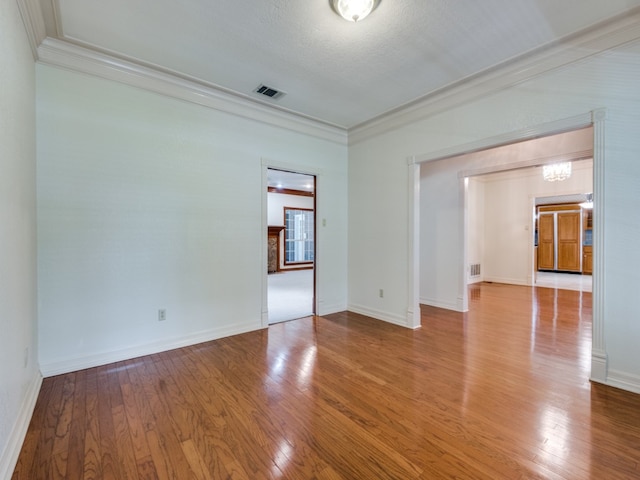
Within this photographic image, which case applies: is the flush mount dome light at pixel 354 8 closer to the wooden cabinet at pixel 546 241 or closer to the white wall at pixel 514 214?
the white wall at pixel 514 214

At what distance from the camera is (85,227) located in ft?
8.63

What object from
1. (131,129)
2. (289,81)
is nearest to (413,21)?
(289,81)

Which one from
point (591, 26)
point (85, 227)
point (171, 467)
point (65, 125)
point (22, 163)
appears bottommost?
point (171, 467)

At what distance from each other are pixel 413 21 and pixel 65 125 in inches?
121

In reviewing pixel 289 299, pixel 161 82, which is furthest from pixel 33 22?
pixel 289 299

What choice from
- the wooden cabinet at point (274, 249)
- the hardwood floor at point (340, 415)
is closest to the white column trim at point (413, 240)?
the hardwood floor at point (340, 415)

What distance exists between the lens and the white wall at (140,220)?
252 centimetres

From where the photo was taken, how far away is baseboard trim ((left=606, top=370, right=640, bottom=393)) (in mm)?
2224

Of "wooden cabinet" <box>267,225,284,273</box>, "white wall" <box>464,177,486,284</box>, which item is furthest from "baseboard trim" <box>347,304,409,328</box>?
"wooden cabinet" <box>267,225,284,273</box>

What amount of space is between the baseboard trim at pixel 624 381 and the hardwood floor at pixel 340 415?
120mm

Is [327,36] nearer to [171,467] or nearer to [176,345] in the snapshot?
[171,467]

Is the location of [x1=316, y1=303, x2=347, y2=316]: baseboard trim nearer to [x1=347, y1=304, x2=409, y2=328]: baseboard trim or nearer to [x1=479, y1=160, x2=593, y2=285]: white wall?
[x1=347, y1=304, x2=409, y2=328]: baseboard trim

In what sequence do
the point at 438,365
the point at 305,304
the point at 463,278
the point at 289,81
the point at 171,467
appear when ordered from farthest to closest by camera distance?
the point at 305,304
the point at 463,278
the point at 289,81
the point at 438,365
the point at 171,467

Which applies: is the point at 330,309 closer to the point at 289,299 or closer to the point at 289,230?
the point at 289,299
